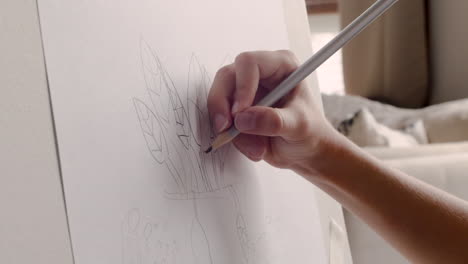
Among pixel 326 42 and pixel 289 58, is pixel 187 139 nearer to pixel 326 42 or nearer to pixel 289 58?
pixel 289 58

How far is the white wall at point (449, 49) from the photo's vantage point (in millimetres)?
2613

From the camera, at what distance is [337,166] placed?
24.8 inches

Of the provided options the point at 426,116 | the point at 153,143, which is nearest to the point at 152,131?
the point at 153,143

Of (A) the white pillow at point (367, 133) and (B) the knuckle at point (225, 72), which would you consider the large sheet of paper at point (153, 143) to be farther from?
(A) the white pillow at point (367, 133)

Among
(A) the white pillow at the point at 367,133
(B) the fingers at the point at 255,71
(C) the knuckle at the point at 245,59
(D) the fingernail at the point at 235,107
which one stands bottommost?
(A) the white pillow at the point at 367,133

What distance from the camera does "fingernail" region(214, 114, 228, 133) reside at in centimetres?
54

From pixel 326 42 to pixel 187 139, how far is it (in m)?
2.81

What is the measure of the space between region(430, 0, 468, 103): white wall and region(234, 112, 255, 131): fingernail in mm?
2320

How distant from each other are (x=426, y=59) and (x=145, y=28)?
8.49ft

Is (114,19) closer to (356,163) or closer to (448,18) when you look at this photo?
(356,163)

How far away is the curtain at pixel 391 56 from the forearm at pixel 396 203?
2321 mm

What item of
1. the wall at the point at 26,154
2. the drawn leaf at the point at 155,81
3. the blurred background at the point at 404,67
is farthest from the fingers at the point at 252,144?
the blurred background at the point at 404,67

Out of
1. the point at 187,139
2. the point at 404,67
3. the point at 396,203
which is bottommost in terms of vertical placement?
the point at 404,67

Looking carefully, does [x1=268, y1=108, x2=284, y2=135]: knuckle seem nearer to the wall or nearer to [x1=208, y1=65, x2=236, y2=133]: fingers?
[x1=208, y1=65, x2=236, y2=133]: fingers
